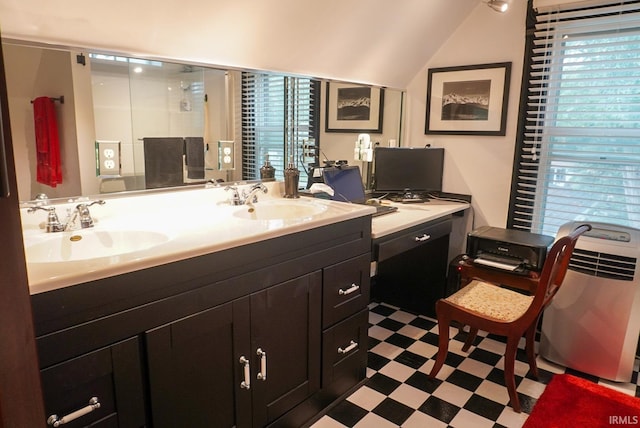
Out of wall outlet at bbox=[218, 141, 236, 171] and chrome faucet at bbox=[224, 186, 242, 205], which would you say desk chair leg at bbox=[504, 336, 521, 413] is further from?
wall outlet at bbox=[218, 141, 236, 171]

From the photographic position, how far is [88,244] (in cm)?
150

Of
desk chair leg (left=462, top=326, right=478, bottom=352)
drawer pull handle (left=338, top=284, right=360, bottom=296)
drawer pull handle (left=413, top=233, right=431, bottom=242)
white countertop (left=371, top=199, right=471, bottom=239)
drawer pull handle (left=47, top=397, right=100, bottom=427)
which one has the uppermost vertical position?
white countertop (left=371, top=199, right=471, bottom=239)

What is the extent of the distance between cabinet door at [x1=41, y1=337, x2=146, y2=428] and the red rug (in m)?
1.66

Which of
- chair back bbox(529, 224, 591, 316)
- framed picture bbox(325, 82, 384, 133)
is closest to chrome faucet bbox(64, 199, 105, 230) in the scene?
framed picture bbox(325, 82, 384, 133)

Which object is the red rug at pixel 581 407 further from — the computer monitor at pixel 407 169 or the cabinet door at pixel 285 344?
the computer monitor at pixel 407 169

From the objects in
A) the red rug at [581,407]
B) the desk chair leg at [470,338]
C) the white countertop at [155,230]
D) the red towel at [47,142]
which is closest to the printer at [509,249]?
the desk chair leg at [470,338]

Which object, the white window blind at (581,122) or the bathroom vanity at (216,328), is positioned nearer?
the bathroom vanity at (216,328)

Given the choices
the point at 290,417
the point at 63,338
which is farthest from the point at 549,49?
the point at 63,338

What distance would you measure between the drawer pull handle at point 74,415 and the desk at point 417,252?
1440 millimetres

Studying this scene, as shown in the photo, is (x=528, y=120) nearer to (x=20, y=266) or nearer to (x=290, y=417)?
(x=290, y=417)

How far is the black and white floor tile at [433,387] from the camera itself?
6.43 ft

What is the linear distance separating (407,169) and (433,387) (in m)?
1.50

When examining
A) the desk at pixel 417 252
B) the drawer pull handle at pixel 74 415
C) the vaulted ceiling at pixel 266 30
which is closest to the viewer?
the drawer pull handle at pixel 74 415

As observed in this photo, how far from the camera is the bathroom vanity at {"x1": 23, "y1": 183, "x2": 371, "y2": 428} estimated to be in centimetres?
110
